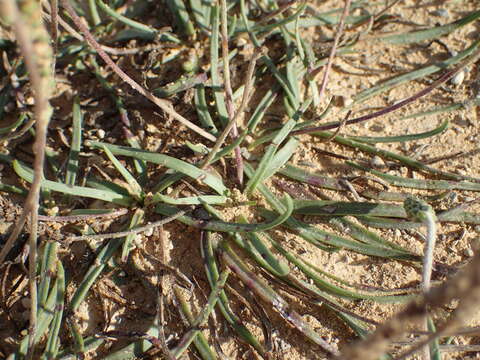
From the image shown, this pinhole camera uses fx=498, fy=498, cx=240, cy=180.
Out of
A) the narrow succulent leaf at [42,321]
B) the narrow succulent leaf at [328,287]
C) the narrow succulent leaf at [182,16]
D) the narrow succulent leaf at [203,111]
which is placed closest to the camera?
the narrow succulent leaf at [42,321]

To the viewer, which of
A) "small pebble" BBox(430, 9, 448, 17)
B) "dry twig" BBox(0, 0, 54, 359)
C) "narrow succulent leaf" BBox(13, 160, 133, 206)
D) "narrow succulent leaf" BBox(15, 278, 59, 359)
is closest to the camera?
"dry twig" BBox(0, 0, 54, 359)

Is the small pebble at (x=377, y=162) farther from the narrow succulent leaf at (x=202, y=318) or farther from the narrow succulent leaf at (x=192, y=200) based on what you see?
the narrow succulent leaf at (x=202, y=318)

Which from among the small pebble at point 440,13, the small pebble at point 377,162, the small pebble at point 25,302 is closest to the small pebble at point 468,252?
the small pebble at point 377,162

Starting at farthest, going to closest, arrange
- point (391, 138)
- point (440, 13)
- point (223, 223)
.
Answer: point (440, 13) < point (391, 138) < point (223, 223)

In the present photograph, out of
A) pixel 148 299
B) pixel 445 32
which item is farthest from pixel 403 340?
pixel 445 32

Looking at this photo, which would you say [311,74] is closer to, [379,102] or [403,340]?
[379,102]

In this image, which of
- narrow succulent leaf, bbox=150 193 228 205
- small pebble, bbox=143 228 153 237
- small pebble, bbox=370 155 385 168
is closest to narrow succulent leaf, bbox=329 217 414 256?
small pebble, bbox=370 155 385 168

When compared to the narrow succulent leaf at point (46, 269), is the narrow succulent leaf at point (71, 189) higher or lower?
higher

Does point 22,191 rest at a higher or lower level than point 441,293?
higher

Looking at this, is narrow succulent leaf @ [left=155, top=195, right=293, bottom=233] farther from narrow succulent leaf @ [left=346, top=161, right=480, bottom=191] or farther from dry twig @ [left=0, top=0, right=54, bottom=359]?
dry twig @ [left=0, top=0, right=54, bottom=359]

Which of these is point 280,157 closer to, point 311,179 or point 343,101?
point 311,179

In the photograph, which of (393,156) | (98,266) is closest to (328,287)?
(393,156)
